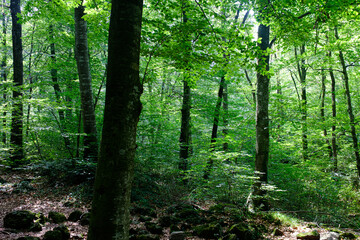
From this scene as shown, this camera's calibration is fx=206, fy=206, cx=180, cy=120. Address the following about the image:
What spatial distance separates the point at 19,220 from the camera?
11.7ft

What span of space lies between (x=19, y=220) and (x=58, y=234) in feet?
2.88

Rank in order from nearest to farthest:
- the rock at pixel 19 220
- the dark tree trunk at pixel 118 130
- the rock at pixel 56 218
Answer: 1. the dark tree trunk at pixel 118 130
2. the rock at pixel 19 220
3. the rock at pixel 56 218

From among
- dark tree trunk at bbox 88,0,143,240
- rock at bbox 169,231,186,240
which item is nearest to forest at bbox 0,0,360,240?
dark tree trunk at bbox 88,0,143,240

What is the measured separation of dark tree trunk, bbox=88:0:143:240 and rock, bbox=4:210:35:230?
2499 mm

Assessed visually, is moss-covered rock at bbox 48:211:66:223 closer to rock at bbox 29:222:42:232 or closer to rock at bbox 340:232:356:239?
rock at bbox 29:222:42:232

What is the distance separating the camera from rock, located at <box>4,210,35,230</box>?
137 inches

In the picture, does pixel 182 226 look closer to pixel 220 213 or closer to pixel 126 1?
pixel 220 213

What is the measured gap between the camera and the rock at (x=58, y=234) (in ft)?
10.5

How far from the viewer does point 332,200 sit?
23.9 feet

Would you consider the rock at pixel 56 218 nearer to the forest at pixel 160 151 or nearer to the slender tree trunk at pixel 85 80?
the forest at pixel 160 151

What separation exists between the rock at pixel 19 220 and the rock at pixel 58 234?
63 cm

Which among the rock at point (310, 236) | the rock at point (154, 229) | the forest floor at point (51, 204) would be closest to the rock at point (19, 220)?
the forest floor at point (51, 204)

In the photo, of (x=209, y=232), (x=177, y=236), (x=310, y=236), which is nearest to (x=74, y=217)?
(x=177, y=236)

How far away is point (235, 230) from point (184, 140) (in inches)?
226
